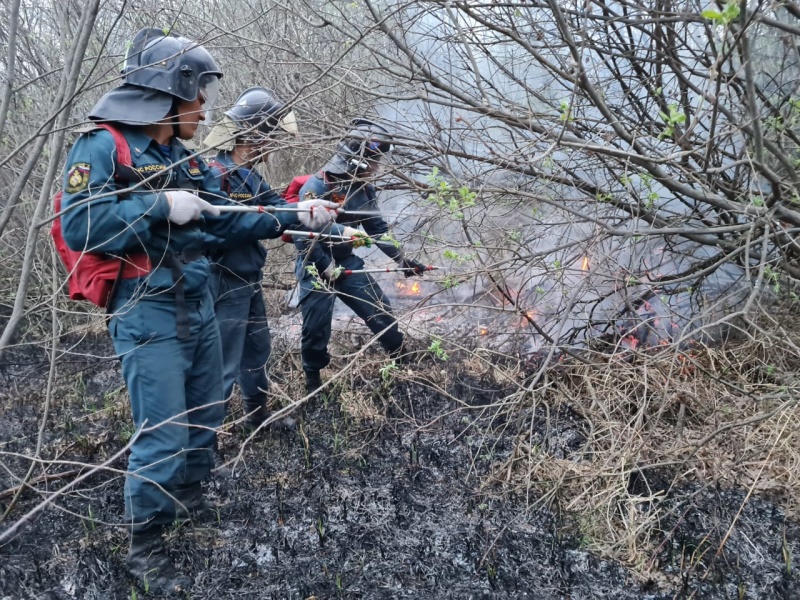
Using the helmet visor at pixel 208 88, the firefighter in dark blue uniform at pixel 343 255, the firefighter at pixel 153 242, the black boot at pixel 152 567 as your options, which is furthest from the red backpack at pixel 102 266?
the firefighter in dark blue uniform at pixel 343 255

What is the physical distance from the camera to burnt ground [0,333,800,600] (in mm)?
3033

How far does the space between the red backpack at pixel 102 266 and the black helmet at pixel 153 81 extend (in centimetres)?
10

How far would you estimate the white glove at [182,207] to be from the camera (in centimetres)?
299

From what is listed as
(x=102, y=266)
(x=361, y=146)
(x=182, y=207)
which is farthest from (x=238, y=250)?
(x=102, y=266)

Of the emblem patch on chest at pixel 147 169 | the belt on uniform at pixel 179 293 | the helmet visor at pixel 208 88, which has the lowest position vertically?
the belt on uniform at pixel 179 293

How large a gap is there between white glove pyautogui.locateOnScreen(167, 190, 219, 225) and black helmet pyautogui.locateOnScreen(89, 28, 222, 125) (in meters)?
0.32

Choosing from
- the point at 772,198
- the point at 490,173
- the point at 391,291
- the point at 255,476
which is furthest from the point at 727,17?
the point at 391,291

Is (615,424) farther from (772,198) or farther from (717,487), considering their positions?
(772,198)

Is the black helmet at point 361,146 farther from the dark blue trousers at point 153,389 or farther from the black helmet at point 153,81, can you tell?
the dark blue trousers at point 153,389

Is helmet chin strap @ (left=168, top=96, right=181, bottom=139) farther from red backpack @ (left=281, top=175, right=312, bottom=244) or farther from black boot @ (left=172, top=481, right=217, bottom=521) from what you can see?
black boot @ (left=172, top=481, right=217, bottom=521)

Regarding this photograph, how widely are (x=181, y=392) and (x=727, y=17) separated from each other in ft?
8.11

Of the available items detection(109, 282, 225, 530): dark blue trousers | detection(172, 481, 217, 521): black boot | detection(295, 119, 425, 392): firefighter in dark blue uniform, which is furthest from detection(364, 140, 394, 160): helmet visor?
detection(172, 481, 217, 521): black boot

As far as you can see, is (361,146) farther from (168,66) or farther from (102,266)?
(102,266)

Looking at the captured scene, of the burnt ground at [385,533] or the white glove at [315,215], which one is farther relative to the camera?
the white glove at [315,215]
